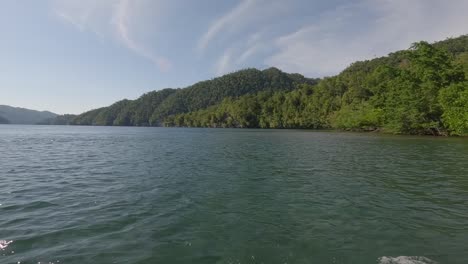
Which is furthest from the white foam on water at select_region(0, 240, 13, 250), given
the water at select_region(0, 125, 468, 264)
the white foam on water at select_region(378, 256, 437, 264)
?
the white foam on water at select_region(378, 256, 437, 264)

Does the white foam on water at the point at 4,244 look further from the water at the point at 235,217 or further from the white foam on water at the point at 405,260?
the white foam on water at the point at 405,260

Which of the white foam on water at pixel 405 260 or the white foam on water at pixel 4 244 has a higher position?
the white foam on water at pixel 4 244

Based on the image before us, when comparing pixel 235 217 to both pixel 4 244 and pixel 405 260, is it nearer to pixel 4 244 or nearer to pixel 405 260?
pixel 405 260

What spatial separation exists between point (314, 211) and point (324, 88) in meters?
171

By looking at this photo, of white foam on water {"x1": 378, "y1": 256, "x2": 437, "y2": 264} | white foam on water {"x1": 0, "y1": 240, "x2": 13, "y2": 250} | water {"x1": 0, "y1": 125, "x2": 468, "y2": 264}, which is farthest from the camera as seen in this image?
white foam on water {"x1": 0, "y1": 240, "x2": 13, "y2": 250}

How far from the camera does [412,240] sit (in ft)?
30.1

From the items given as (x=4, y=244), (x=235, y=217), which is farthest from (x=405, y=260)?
(x=4, y=244)

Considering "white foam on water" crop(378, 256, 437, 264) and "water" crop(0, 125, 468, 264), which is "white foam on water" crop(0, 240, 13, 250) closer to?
"water" crop(0, 125, 468, 264)

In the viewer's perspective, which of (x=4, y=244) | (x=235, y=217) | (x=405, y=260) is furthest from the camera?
(x=235, y=217)

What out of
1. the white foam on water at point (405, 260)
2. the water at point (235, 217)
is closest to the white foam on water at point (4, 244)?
the water at point (235, 217)

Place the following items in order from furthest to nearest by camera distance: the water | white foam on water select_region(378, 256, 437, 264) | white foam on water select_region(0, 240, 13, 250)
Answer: white foam on water select_region(0, 240, 13, 250) < the water < white foam on water select_region(378, 256, 437, 264)

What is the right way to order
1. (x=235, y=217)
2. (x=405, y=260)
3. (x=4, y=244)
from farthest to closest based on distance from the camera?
(x=235, y=217)
(x=4, y=244)
(x=405, y=260)

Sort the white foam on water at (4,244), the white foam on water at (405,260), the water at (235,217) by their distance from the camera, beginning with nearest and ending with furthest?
the white foam on water at (405,260)
the water at (235,217)
the white foam on water at (4,244)

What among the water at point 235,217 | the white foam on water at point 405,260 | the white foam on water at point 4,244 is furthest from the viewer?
the white foam on water at point 4,244
